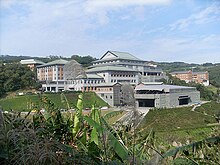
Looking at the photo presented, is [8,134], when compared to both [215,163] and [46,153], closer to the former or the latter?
[46,153]

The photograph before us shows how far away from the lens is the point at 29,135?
1.04 m

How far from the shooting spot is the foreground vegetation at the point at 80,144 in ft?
3.27

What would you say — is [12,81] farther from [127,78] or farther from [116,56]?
[116,56]

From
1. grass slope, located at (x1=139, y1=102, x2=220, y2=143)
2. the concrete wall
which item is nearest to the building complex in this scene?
the concrete wall

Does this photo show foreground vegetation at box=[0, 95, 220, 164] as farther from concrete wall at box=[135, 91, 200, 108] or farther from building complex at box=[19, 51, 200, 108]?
concrete wall at box=[135, 91, 200, 108]

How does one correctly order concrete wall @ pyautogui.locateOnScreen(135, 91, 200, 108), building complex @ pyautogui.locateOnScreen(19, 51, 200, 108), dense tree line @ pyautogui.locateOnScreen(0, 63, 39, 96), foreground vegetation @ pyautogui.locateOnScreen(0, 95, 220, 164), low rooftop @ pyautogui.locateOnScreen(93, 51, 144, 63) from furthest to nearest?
1. low rooftop @ pyautogui.locateOnScreen(93, 51, 144, 63)
2. concrete wall @ pyautogui.locateOnScreen(135, 91, 200, 108)
3. building complex @ pyautogui.locateOnScreen(19, 51, 200, 108)
4. dense tree line @ pyautogui.locateOnScreen(0, 63, 39, 96)
5. foreground vegetation @ pyautogui.locateOnScreen(0, 95, 220, 164)

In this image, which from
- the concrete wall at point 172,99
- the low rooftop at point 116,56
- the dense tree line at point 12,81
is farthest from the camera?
the low rooftop at point 116,56

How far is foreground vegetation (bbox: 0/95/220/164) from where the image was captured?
998 mm

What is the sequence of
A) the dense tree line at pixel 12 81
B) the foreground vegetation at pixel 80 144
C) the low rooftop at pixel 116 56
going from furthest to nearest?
1. the low rooftop at pixel 116 56
2. the dense tree line at pixel 12 81
3. the foreground vegetation at pixel 80 144

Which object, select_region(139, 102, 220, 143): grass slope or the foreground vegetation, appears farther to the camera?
select_region(139, 102, 220, 143): grass slope

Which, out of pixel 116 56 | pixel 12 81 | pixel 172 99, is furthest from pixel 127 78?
pixel 116 56

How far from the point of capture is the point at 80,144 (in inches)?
53.2

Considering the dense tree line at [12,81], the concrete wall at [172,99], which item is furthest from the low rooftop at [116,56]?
the dense tree line at [12,81]

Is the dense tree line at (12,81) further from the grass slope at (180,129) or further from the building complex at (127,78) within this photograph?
the grass slope at (180,129)
